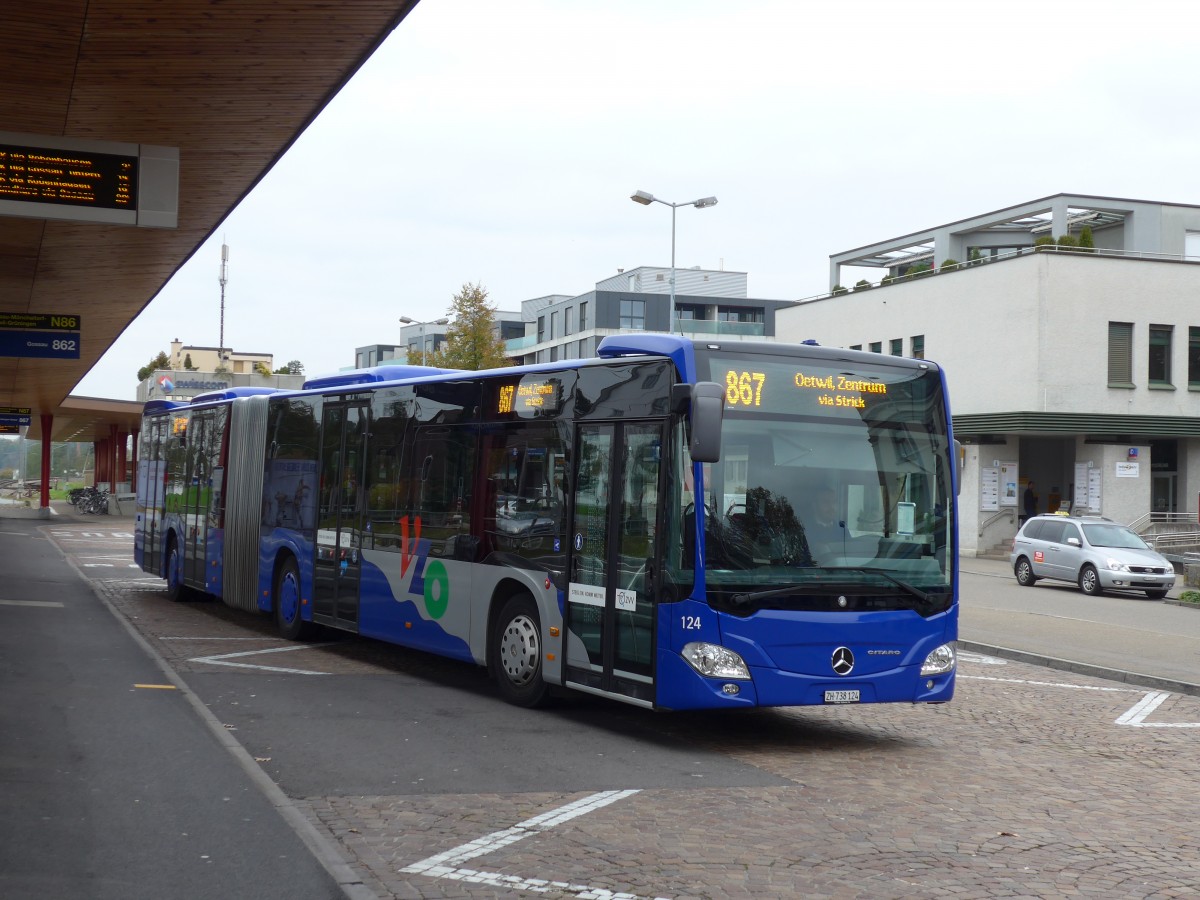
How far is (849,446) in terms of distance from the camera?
10031 mm

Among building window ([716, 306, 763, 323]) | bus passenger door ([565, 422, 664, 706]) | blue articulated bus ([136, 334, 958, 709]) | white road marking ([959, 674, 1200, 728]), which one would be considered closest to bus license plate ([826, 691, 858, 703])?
blue articulated bus ([136, 334, 958, 709])

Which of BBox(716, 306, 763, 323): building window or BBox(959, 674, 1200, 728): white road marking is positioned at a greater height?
BBox(716, 306, 763, 323): building window

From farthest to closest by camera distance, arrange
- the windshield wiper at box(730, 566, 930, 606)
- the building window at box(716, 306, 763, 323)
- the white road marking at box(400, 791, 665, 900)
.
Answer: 1. the building window at box(716, 306, 763, 323)
2. the windshield wiper at box(730, 566, 930, 606)
3. the white road marking at box(400, 791, 665, 900)

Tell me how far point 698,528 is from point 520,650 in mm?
2451

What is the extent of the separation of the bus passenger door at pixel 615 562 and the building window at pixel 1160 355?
122 ft

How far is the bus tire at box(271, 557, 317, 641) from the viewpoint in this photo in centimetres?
1570

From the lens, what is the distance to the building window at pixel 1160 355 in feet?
142

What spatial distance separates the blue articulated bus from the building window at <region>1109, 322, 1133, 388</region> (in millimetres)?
34563

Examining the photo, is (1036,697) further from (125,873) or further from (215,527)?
(215,527)

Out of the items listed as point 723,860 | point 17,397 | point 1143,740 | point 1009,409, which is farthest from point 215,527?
point 17,397

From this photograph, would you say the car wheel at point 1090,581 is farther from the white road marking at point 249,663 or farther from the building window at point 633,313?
the building window at point 633,313

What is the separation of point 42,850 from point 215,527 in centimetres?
1289

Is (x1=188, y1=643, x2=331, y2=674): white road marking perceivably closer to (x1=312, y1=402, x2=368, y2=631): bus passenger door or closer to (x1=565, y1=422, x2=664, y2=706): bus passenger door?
(x1=312, y1=402, x2=368, y2=631): bus passenger door

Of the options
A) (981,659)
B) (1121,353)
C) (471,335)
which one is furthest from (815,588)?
(471,335)
